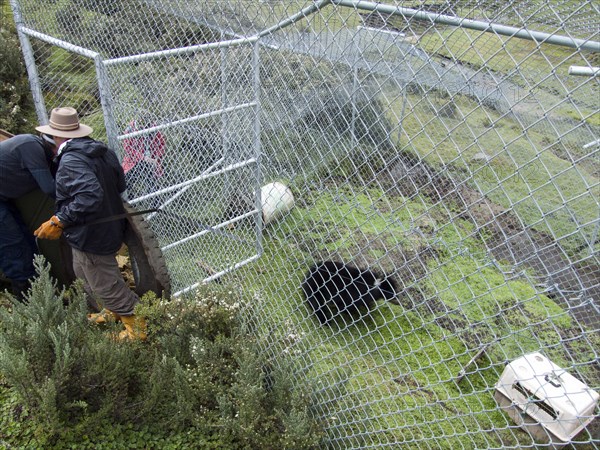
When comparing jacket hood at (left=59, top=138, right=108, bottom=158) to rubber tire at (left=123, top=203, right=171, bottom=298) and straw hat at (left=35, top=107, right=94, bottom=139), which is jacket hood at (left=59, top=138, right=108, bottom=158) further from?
rubber tire at (left=123, top=203, right=171, bottom=298)

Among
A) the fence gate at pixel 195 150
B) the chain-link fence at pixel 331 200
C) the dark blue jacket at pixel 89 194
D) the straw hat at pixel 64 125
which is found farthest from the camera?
the fence gate at pixel 195 150

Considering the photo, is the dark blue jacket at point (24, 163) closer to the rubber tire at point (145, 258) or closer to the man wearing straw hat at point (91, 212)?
the man wearing straw hat at point (91, 212)

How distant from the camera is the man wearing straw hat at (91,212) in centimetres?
337

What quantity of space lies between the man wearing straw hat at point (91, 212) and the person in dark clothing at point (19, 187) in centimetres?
17

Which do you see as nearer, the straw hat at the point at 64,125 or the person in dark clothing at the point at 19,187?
the straw hat at the point at 64,125

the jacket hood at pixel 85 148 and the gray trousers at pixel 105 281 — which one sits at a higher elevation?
the jacket hood at pixel 85 148

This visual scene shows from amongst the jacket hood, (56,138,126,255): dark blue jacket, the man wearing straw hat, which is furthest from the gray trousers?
the jacket hood

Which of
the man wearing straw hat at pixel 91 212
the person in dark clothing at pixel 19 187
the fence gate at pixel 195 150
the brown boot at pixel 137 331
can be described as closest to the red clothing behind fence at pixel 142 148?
the fence gate at pixel 195 150

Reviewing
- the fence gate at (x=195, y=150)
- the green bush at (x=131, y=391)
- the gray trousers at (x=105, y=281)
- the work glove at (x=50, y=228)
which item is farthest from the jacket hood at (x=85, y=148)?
the green bush at (x=131, y=391)

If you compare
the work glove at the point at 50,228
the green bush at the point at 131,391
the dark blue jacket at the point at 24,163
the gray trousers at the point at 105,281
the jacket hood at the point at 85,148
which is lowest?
the green bush at the point at 131,391

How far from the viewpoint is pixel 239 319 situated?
357 cm

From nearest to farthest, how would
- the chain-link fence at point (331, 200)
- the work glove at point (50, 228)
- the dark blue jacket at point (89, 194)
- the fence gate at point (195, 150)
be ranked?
the chain-link fence at point (331, 200) < the dark blue jacket at point (89, 194) < the work glove at point (50, 228) < the fence gate at point (195, 150)

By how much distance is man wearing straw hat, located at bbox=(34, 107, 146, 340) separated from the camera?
11.1 feet

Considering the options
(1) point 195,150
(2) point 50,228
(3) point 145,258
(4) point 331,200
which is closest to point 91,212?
(2) point 50,228
